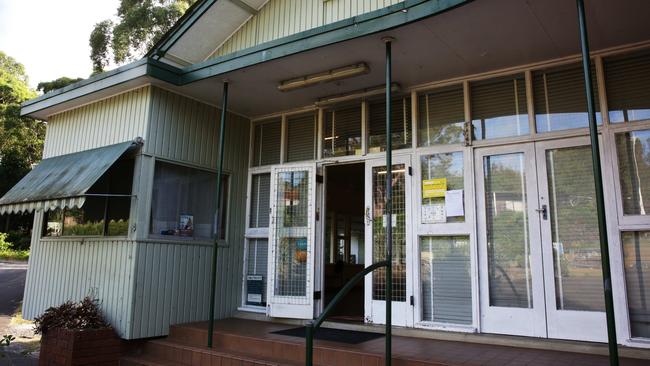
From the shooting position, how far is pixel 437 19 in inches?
150

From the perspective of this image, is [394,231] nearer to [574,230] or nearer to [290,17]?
[574,230]

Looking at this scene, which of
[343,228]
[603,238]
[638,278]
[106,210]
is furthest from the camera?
[343,228]

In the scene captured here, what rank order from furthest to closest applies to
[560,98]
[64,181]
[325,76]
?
[64,181]
[325,76]
[560,98]

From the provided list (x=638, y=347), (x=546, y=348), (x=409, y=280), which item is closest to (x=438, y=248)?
(x=409, y=280)

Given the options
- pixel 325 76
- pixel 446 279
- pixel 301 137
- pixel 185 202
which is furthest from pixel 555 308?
pixel 185 202

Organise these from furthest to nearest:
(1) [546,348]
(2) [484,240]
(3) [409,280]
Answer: (3) [409,280] < (2) [484,240] < (1) [546,348]

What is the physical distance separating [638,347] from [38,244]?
7.48m

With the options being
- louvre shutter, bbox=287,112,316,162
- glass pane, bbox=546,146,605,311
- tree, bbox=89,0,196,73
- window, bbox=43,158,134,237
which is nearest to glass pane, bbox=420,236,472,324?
glass pane, bbox=546,146,605,311

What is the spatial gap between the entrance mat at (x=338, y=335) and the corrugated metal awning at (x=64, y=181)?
2743mm

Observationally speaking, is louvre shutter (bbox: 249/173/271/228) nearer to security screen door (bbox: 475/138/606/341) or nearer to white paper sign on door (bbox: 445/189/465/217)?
white paper sign on door (bbox: 445/189/465/217)

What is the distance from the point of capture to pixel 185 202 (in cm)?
602

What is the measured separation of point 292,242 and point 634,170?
3822mm

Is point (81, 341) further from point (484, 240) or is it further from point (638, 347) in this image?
point (638, 347)

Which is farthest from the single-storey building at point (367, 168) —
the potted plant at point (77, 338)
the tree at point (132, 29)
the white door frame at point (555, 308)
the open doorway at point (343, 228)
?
the tree at point (132, 29)
